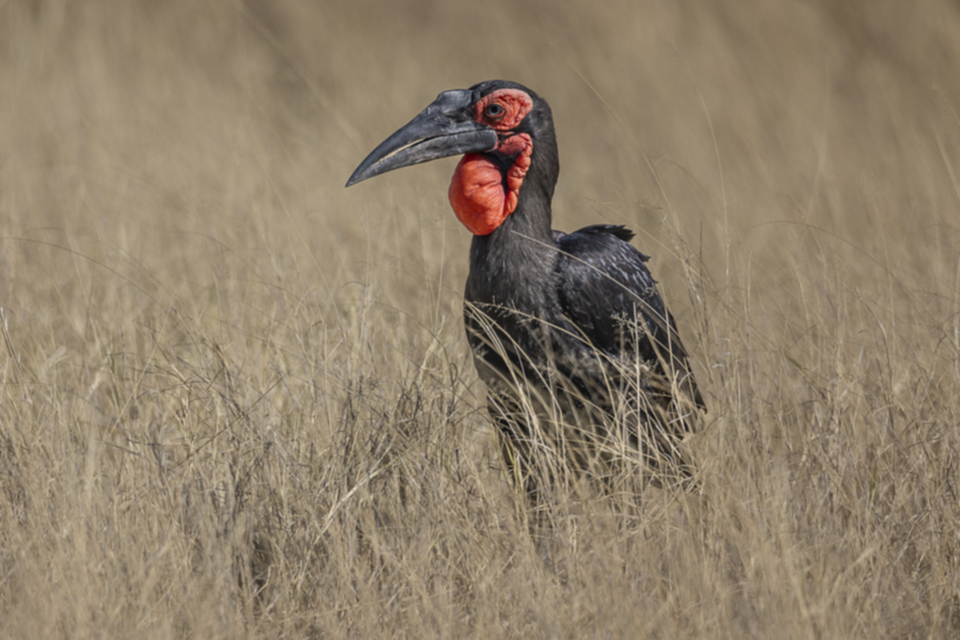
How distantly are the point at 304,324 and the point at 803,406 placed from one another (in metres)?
1.71

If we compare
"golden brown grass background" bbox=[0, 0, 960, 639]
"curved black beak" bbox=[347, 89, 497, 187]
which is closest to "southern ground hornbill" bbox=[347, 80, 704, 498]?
"curved black beak" bbox=[347, 89, 497, 187]

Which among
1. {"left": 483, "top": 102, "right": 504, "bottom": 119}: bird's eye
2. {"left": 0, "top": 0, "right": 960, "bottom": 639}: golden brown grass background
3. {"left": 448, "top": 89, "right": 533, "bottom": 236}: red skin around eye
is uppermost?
{"left": 483, "top": 102, "right": 504, "bottom": 119}: bird's eye

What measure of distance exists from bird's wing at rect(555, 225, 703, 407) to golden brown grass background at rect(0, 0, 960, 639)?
17cm

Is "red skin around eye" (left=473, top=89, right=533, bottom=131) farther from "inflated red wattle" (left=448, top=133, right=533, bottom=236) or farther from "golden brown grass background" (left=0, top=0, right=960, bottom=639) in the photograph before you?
"golden brown grass background" (left=0, top=0, right=960, bottom=639)

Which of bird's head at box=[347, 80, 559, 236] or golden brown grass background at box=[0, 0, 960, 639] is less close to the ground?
bird's head at box=[347, 80, 559, 236]

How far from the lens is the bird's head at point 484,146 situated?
281cm

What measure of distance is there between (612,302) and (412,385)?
2.27 ft

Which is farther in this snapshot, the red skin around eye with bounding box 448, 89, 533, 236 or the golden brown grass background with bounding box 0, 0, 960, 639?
the red skin around eye with bounding box 448, 89, 533, 236

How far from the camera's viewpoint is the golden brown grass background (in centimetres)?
212

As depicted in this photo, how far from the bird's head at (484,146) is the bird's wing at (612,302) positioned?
26cm

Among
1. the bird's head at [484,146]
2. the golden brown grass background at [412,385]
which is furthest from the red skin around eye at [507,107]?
the golden brown grass background at [412,385]

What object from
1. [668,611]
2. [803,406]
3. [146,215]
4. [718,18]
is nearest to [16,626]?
[668,611]

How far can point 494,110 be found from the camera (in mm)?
2830

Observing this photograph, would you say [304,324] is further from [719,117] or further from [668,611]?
[719,117]
